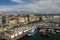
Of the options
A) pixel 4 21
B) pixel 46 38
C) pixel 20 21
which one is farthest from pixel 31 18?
pixel 46 38

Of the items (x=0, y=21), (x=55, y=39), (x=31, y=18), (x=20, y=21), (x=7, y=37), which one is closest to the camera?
(x=7, y=37)

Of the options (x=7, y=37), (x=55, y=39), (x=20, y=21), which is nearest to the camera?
(x=7, y=37)

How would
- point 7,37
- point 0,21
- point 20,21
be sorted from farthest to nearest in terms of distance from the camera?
point 20,21, point 0,21, point 7,37

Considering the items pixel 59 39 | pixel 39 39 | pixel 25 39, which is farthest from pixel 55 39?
pixel 25 39

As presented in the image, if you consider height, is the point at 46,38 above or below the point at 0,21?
below

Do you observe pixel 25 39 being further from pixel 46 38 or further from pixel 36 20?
pixel 36 20

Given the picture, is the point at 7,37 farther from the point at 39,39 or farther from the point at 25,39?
the point at 39,39

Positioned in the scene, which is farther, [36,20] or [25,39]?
[36,20]

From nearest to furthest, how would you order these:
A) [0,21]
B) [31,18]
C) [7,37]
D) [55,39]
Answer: [7,37]
[55,39]
[0,21]
[31,18]

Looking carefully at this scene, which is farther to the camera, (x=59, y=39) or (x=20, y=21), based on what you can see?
(x=20, y=21)
